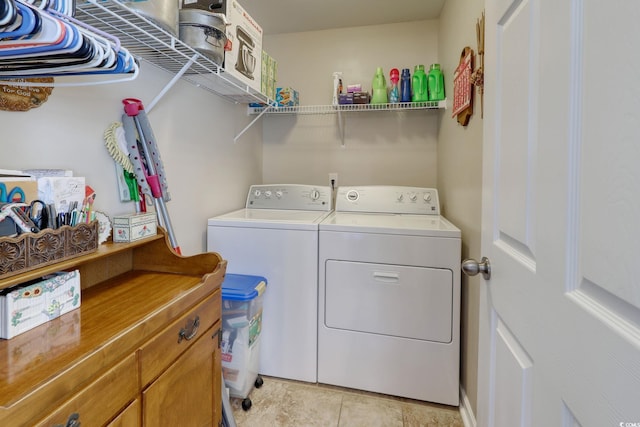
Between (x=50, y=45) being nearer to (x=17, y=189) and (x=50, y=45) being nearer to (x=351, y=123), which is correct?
(x=17, y=189)

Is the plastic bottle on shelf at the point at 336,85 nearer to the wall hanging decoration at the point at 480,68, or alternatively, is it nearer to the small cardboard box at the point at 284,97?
the small cardboard box at the point at 284,97

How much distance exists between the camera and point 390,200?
2.27 metres

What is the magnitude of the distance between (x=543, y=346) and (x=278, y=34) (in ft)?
9.57

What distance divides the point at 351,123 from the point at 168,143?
60.8 inches

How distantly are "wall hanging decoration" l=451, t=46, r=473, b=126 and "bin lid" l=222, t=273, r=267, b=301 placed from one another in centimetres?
139

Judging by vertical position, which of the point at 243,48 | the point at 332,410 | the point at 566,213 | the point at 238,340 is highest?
the point at 243,48

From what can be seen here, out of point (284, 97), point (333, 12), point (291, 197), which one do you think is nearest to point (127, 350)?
point (291, 197)

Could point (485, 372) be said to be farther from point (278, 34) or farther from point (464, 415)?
point (278, 34)

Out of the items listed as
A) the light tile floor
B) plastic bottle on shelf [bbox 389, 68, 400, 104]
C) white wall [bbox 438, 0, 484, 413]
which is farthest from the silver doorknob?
plastic bottle on shelf [bbox 389, 68, 400, 104]

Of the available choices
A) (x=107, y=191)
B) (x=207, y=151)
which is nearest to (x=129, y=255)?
(x=107, y=191)

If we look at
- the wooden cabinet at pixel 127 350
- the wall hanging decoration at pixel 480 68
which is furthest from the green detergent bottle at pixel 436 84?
the wooden cabinet at pixel 127 350

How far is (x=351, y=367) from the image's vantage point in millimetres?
1771

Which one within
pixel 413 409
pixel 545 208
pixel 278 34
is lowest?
pixel 413 409

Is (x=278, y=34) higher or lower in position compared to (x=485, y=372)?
higher
